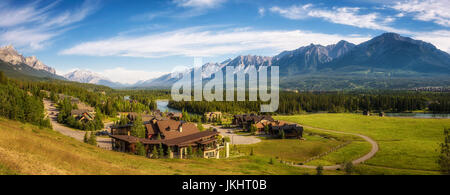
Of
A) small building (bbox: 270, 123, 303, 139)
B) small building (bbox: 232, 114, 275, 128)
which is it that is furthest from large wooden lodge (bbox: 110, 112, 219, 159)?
small building (bbox: 232, 114, 275, 128)

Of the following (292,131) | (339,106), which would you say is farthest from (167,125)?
(339,106)

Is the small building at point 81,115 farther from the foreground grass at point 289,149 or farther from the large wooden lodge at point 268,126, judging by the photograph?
the foreground grass at point 289,149

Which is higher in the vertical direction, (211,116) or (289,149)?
(211,116)

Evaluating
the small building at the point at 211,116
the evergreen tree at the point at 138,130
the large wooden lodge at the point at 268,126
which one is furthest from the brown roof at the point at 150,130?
the small building at the point at 211,116

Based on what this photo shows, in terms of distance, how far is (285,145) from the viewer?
63.6 m

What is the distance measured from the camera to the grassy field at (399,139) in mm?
43688

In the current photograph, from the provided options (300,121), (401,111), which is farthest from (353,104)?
(300,121)

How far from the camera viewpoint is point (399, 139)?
6575cm

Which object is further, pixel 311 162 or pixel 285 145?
pixel 285 145

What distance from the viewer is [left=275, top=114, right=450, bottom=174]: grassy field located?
143 ft

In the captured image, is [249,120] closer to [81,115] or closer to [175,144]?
[175,144]

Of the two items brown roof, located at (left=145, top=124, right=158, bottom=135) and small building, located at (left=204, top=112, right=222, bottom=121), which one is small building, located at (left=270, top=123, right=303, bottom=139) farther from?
small building, located at (left=204, top=112, right=222, bottom=121)

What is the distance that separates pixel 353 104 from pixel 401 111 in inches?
911
